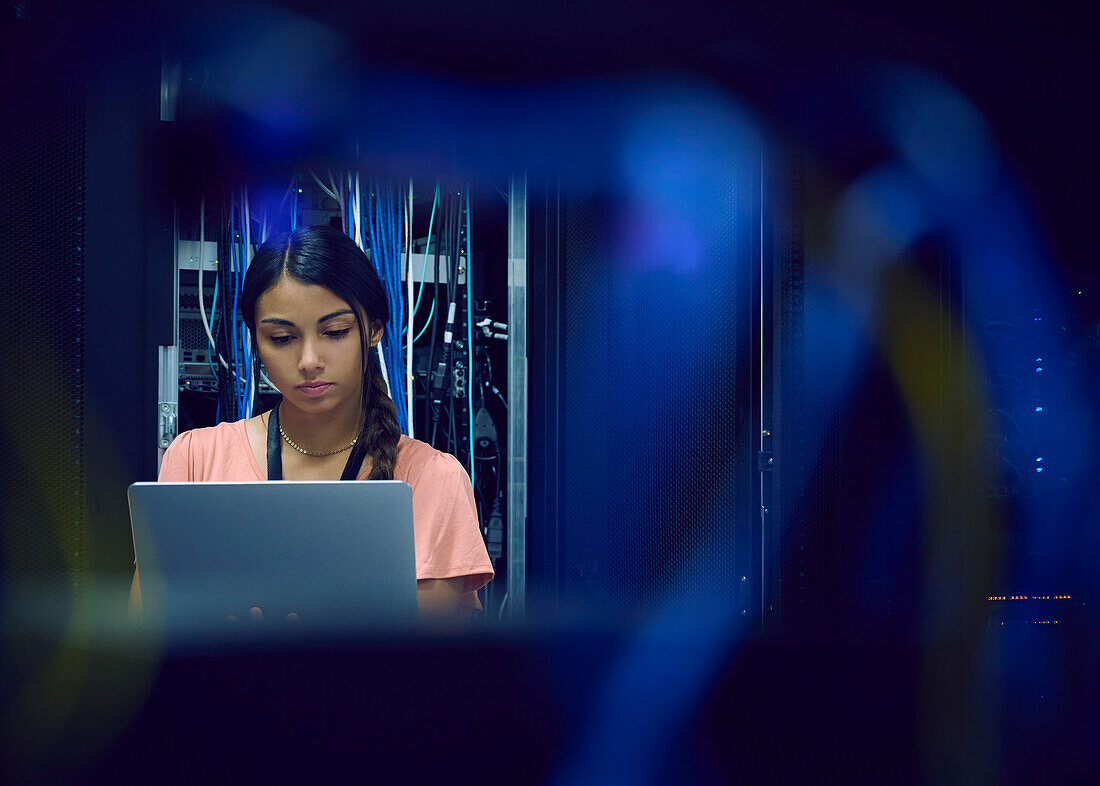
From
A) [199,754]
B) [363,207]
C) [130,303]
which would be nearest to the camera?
[199,754]

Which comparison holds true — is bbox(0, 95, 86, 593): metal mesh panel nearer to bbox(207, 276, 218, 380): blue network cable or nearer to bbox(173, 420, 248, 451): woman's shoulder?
bbox(173, 420, 248, 451): woman's shoulder

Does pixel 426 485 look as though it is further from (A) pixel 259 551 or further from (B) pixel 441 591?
(A) pixel 259 551

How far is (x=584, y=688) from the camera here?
14.5 inches

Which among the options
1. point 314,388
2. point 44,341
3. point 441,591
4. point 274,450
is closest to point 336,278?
point 314,388

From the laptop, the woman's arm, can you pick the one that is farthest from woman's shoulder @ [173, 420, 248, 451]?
the laptop

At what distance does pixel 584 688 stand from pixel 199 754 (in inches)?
6.9

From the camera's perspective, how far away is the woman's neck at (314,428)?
59.1 inches

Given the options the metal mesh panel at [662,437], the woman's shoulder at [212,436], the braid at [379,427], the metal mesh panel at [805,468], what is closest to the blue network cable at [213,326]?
the woman's shoulder at [212,436]

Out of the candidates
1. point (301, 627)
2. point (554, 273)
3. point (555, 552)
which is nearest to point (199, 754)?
point (301, 627)

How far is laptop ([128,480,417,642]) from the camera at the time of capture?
0.67 metres

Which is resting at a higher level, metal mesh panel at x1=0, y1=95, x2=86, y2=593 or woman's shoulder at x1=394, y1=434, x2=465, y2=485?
metal mesh panel at x1=0, y1=95, x2=86, y2=593

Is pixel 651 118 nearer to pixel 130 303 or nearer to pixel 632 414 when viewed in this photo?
pixel 632 414

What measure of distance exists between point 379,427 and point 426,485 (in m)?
0.15

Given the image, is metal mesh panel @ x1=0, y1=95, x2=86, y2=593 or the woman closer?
metal mesh panel @ x1=0, y1=95, x2=86, y2=593
